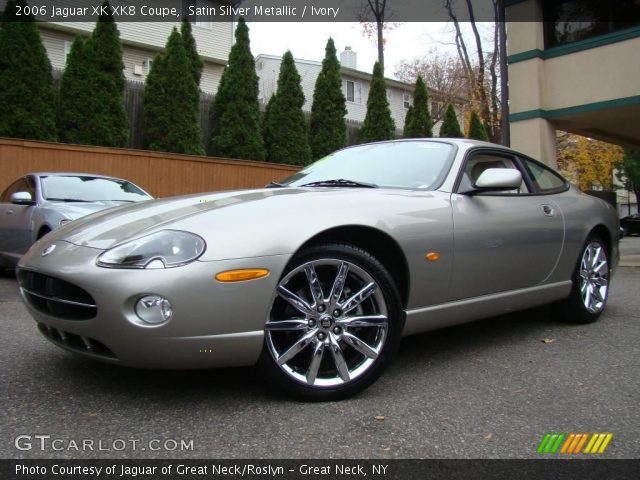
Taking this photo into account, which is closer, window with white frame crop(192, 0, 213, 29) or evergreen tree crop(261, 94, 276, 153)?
evergreen tree crop(261, 94, 276, 153)

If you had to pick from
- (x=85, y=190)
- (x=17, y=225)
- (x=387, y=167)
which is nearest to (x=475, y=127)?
(x=85, y=190)

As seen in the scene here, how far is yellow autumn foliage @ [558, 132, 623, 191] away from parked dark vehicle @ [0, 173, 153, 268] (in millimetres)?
27584

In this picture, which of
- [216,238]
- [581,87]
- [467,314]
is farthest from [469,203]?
[581,87]

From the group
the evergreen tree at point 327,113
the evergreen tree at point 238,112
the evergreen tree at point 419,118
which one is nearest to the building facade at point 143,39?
the evergreen tree at point 238,112

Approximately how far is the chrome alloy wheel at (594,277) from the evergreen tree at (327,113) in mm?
11860

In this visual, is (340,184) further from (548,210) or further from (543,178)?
(543,178)

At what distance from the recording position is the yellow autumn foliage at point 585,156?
28875 millimetres

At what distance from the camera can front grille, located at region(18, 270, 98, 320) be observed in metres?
Answer: 2.20

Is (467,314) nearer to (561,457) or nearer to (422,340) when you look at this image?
(422,340)

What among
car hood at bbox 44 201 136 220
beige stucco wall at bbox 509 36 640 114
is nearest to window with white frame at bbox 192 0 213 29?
beige stucco wall at bbox 509 36 640 114

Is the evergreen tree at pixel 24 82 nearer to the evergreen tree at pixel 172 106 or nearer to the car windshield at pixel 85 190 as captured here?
the evergreen tree at pixel 172 106

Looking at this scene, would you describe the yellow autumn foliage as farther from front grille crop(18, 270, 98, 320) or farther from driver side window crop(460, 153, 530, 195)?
front grille crop(18, 270, 98, 320)

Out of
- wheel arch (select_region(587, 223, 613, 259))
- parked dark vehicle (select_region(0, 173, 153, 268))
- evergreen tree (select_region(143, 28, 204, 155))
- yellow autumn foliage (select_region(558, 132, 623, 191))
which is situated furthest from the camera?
yellow autumn foliage (select_region(558, 132, 623, 191))

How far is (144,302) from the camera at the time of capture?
2.12m
